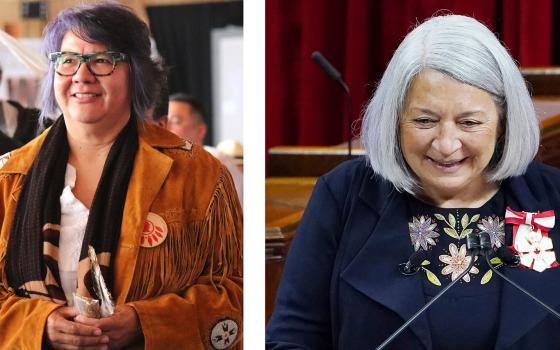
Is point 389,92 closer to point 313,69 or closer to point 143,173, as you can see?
point 143,173

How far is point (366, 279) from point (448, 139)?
29cm

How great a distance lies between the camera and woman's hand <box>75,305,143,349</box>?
1.42 meters

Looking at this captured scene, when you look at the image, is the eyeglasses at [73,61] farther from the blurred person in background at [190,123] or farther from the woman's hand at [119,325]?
the woman's hand at [119,325]

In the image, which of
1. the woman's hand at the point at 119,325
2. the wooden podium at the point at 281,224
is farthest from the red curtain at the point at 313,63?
the woman's hand at the point at 119,325

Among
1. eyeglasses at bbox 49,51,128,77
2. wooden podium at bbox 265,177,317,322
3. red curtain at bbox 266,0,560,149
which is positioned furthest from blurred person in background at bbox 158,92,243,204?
red curtain at bbox 266,0,560,149

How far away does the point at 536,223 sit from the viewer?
1.46 m

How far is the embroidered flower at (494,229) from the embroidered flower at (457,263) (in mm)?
46

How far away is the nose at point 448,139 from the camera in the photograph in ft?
4.79

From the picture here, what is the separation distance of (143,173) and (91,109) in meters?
0.14

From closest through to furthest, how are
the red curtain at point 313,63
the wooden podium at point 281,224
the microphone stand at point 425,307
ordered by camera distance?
the microphone stand at point 425,307
the wooden podium at point 281,224
the red curtain at point 313,63

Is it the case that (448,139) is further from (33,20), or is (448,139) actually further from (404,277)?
(33,20)

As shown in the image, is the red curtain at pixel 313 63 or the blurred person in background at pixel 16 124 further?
the red curtain at pixel 313 63

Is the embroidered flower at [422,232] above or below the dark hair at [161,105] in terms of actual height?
below

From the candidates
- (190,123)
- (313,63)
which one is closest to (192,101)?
(190,123)
